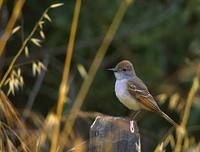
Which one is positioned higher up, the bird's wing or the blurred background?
the bird's wing

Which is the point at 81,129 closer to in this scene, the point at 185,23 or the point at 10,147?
the point at 185,23

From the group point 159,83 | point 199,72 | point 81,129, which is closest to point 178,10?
point 159,83

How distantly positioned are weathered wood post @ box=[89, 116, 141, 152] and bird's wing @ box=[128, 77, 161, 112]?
2605 millimetres

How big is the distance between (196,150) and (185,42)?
31.0 feet

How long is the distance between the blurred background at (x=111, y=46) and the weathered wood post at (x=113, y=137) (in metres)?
8.02

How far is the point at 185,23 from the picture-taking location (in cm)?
1359

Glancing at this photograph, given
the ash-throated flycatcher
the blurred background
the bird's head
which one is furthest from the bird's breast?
the blurred background

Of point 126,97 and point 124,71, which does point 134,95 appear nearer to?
point 126,97

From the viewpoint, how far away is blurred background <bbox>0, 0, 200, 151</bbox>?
12961 millimetres

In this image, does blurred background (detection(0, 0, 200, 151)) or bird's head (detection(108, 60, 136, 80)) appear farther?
blurred background (detection(0, 0, 200, 151))

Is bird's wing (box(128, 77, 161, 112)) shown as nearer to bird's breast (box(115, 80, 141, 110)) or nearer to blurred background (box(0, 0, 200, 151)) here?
bird's breast (box(115, 80, 141, 110))

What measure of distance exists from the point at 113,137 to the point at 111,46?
389 inches

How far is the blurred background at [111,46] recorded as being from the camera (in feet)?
42.5

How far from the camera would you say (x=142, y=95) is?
7285 mm
